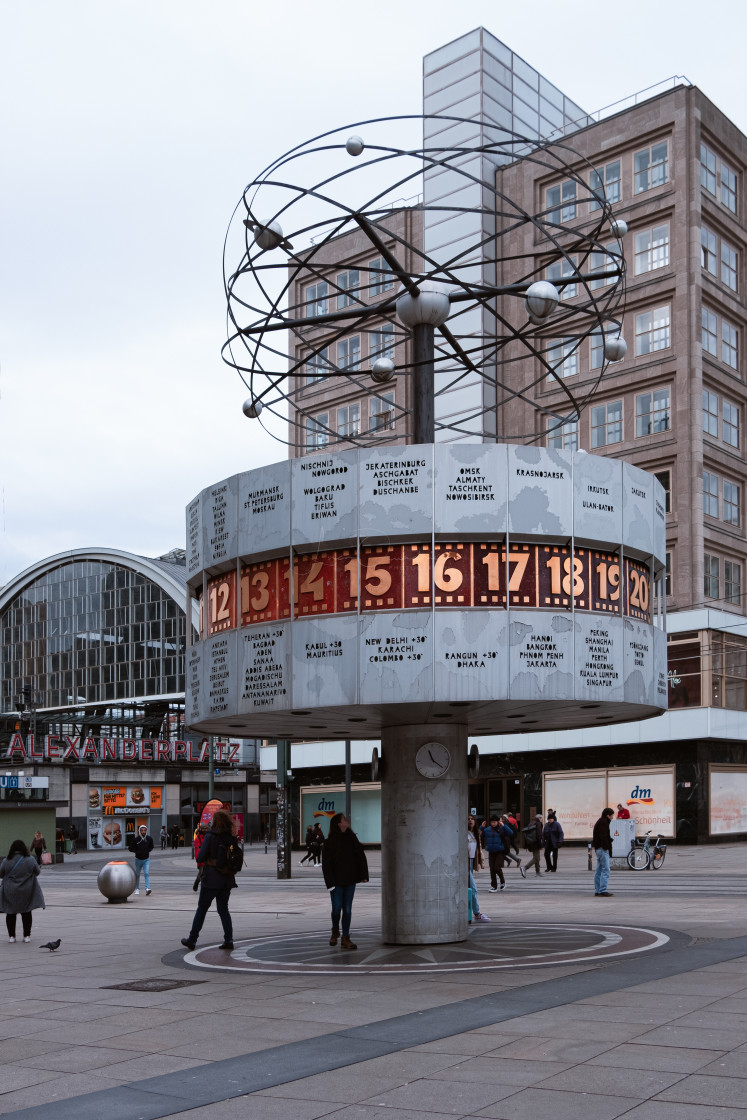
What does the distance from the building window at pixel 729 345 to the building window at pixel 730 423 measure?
6.15ft

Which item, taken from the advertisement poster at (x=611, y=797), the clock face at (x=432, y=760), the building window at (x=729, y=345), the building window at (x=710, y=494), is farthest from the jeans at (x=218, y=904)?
the building window at (x=729, y=345)

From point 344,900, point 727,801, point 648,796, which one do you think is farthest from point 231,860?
point 727,801

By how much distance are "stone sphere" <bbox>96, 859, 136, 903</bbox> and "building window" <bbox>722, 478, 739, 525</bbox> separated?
34.0 meters

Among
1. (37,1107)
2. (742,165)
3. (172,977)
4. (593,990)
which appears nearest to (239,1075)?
(37,1107)

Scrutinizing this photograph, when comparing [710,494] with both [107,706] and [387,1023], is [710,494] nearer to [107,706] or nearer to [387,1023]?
[387,1023]

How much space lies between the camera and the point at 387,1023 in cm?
1109

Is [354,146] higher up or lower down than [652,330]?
lower down

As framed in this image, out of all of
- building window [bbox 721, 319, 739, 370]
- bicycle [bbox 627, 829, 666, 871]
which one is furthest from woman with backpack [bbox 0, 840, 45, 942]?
building window [bbox 721, 319, 739, 370]

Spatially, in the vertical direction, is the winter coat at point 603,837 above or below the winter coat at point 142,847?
above

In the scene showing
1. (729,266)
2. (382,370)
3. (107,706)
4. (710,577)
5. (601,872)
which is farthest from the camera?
(107,706)

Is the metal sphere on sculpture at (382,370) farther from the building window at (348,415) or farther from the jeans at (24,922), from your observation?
the building window at (348,415)

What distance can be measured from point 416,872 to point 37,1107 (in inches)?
333

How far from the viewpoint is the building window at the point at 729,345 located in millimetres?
55875

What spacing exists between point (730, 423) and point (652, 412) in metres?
3.97
